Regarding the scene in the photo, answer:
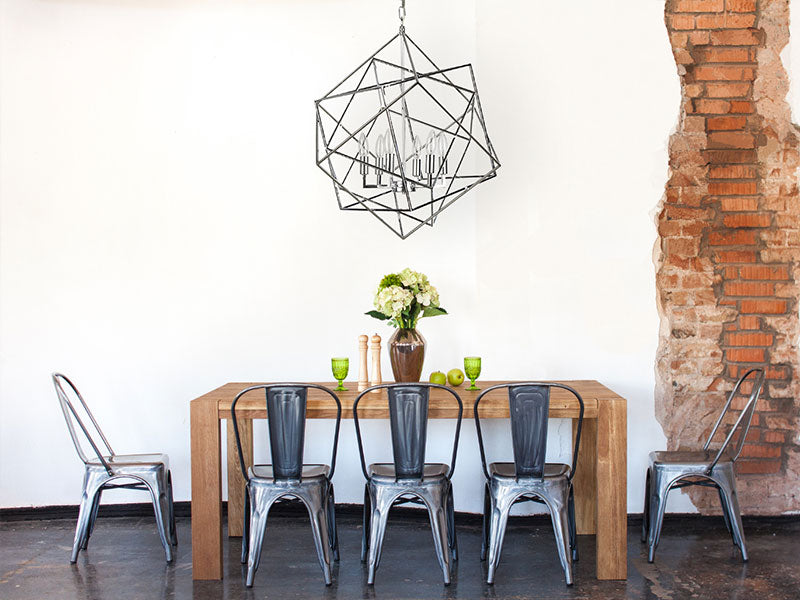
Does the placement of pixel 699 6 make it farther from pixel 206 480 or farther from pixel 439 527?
pixel 206 480

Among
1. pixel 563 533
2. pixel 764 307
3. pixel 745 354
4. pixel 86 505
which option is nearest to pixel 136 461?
pixel 86 505

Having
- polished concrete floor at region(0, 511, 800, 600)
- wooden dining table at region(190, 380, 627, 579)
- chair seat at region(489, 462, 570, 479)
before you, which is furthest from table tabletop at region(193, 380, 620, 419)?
polished concrete floor at region(0, 511, 800, 600)

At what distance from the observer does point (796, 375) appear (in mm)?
3578

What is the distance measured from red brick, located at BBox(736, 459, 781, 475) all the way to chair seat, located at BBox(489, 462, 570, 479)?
1.13m

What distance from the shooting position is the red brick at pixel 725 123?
3.58m

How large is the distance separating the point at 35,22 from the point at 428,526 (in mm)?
3266

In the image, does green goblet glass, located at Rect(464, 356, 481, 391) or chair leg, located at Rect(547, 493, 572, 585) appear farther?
green goblet glass, located at Rect(464, 356, 481, 391)

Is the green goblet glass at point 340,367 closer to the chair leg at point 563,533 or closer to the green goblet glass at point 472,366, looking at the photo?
the green goblet glass at point 472,366

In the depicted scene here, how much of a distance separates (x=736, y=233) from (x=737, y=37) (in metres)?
0.95

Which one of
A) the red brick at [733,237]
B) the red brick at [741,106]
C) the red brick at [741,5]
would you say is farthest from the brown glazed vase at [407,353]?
the red brick at [741,5]

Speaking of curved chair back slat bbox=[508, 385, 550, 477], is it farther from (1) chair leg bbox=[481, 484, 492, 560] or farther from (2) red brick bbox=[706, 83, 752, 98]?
(2) red brick bbox=[706, 83, 752, 98]

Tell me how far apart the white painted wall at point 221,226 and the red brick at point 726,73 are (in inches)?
26.4

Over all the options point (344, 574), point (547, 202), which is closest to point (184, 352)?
point (344, 574)

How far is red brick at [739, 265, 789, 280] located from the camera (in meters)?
3.57
